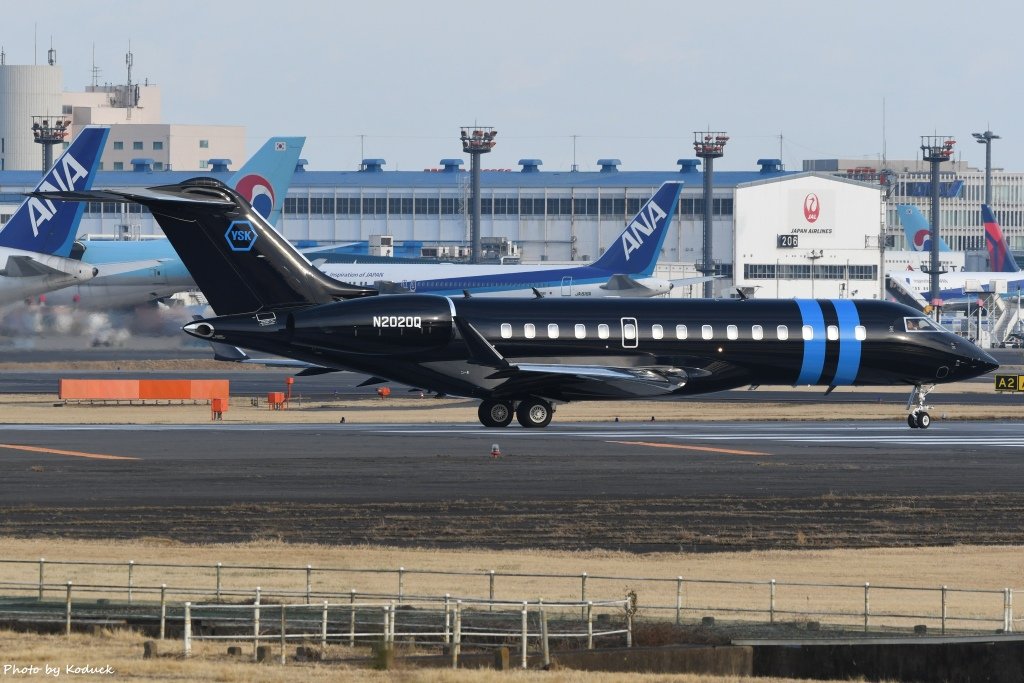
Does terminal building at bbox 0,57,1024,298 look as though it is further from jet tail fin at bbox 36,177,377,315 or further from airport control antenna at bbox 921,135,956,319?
jet tail fin at bbox 36,177,377,315

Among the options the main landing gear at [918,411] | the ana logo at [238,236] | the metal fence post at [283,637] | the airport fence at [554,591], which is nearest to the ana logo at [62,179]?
the ana logo at [238,236]

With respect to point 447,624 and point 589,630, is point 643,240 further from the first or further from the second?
point 447,624

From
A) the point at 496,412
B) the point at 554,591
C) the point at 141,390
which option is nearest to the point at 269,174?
the point at 141,390

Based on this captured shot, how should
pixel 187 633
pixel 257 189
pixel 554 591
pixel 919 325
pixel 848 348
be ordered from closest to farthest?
pixel 187 633 → pixel 554 591 → pixel 848 348 → pixel 919 325 → pixel 257 189

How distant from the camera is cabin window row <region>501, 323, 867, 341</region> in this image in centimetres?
4872

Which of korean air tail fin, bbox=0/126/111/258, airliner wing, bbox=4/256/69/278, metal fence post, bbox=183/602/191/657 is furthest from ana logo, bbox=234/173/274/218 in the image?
metal fence post, bbox=183/602/191/657

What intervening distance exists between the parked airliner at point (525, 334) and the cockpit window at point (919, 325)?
0.05 m

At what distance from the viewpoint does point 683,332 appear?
163ft

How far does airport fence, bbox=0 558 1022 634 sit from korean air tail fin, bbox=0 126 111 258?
37.3 meters

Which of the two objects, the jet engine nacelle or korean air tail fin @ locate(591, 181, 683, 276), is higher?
korean air tail fin @ locate(591, 181, 683, 276)

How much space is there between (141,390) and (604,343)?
933 inches

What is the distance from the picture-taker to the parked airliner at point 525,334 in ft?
153

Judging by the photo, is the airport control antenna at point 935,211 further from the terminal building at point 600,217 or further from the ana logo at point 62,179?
the ana logo at point 62,179

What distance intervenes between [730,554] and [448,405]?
36847mm
